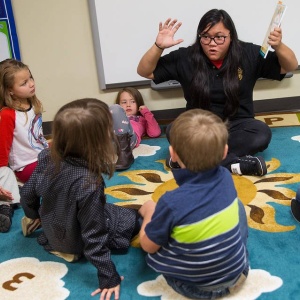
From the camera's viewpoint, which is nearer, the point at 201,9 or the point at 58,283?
the point at 58,283

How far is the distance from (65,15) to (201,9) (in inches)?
30.8

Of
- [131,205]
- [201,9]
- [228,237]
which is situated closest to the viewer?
[228,237]

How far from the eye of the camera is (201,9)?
7.44ft

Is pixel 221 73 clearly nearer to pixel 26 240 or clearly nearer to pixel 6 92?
pixel 6 92

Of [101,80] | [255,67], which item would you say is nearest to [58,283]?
[255,67]

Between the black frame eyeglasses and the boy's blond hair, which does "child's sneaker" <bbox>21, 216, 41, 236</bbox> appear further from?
the black frame eyeglasses

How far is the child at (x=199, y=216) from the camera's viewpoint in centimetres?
93

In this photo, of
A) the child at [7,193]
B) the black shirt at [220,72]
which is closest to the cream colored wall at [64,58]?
the black shirt at [220,72]

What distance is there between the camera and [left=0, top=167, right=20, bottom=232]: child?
151cm

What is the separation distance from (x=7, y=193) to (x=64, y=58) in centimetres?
111

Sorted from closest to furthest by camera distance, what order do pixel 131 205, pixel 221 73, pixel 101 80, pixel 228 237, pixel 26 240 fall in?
pixel 228 237
pixel 26 240
pixel 131 205
pixel 221 73
pixel 101 80

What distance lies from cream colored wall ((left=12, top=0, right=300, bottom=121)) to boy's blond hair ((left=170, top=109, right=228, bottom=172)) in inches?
60.6

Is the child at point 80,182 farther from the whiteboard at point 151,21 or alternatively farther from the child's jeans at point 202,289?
the whiteboard at point 151,21

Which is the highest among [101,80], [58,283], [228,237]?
[101,80]
